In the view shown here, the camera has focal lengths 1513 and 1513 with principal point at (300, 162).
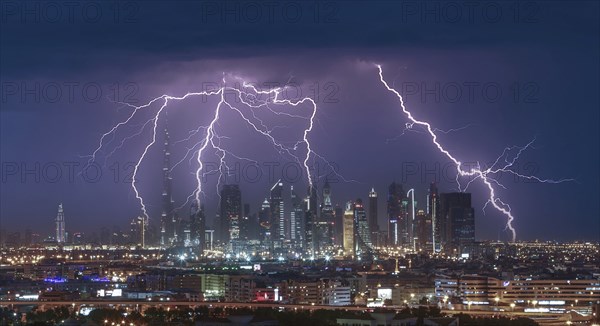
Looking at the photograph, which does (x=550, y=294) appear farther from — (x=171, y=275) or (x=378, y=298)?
(x=171, y=275)

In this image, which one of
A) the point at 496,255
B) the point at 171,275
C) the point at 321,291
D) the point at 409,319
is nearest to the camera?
the point at 409,319

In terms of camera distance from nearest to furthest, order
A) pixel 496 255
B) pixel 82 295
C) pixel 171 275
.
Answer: pixel 82 295, pixel 171 275, pixel 496 255

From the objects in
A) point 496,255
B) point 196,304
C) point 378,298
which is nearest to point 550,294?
point 378,298

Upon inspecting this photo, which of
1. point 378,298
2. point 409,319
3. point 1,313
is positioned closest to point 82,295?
point 378,298

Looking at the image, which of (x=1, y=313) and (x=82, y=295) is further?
(x=82, y=295)

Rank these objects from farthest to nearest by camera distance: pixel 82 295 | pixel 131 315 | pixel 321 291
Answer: pixel 82 295 < pixel 321 291 < pixel 131 315

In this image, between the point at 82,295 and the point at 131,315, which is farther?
the point at 82,295

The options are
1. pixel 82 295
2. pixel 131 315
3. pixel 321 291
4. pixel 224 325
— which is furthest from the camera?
pixel 82 295

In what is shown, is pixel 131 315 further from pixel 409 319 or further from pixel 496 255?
pixel 496 255
